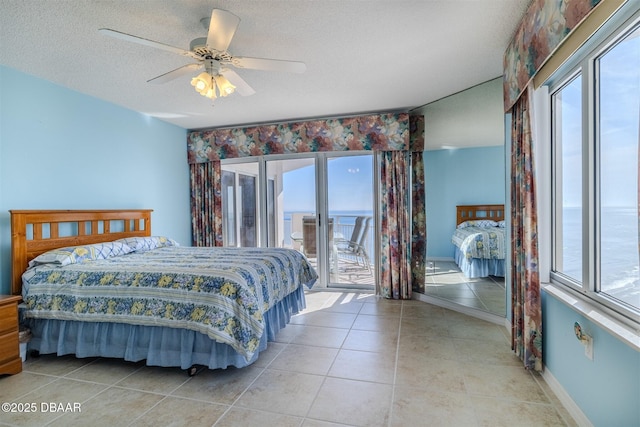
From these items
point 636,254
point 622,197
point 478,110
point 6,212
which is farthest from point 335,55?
point 6,212

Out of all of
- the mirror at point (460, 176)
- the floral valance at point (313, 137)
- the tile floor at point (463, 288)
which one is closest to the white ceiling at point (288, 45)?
the mirror at point (460, 176)

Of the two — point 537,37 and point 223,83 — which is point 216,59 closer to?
point 223,83

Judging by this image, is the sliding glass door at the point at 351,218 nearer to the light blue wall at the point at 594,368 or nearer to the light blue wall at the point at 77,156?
the light blue wall at the point at 77,156

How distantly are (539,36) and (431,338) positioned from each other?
7.98 ft

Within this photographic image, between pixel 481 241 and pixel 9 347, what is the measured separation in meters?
4.31

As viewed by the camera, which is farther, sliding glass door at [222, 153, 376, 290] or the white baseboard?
sliding glass door at [222, 153, 376, 290]

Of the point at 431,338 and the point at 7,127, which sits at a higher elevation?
the point at 7,127

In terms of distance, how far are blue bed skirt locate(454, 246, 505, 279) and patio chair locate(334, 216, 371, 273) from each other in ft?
4.03

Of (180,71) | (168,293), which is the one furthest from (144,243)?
(180,71)

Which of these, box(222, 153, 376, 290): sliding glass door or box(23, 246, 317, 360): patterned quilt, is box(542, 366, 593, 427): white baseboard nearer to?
box(23, 246, 317, 360): patterned quilt

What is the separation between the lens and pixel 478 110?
3.43m

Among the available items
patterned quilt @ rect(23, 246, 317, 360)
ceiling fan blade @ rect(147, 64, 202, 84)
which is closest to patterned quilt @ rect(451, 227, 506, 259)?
patterned quilt @ rect(23, 246, 317, 360)

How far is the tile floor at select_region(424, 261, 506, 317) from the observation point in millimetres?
3332

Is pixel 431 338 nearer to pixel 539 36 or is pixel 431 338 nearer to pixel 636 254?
pixel 636 254
